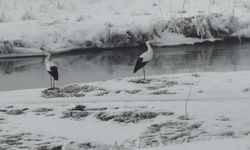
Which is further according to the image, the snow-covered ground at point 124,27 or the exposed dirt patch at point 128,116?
the snow-covered ground at point 124,27

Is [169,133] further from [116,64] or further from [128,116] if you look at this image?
[116,64]

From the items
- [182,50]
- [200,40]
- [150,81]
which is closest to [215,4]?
[200,40]

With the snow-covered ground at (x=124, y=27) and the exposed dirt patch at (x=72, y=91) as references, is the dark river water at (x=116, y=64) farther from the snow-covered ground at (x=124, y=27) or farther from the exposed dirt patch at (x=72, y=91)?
the exposed dirt patch at (x=72, y=91)

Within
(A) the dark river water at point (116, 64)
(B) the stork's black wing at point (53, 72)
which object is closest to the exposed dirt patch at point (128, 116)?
(B) the stork's black wing at point (53, 72)

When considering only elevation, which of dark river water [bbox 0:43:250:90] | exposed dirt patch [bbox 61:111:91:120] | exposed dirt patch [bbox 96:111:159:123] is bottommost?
dark river water [bbox 0:43:250:90]

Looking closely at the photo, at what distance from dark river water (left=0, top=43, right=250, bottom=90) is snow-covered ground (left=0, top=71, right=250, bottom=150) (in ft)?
11.0

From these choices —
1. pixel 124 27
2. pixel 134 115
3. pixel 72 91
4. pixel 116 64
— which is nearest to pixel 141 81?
pixel 72 91

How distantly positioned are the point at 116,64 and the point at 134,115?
29.7 feet

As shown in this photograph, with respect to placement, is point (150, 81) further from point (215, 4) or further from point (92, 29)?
point (215, 4)

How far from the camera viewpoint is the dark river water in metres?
17.5

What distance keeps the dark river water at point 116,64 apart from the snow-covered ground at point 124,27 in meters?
0.85

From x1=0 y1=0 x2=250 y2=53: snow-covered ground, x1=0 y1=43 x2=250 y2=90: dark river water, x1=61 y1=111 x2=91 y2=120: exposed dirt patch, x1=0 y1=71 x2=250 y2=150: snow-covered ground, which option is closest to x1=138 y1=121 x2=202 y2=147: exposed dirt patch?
x1=0 y1=71 x2=250 y2=150: snow-covered ground

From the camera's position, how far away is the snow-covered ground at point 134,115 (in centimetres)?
919

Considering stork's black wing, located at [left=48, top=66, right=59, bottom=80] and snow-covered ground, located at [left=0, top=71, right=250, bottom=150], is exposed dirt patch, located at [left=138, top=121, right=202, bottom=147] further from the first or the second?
stork's black wing, located at [left=48, top=66, right=59, bottom=80]
